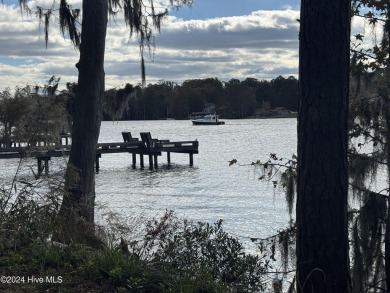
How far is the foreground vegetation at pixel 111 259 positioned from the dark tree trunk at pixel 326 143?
0.76 metres

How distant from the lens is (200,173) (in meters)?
40.8

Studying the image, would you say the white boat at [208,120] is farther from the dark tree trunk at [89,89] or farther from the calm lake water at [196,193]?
the dark tree trunk at [89,89]

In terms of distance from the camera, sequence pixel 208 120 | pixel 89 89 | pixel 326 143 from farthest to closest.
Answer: pixel 208 120 < pixel 89 89 < pixel 326 143

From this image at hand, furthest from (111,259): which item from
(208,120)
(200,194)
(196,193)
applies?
(208,120)

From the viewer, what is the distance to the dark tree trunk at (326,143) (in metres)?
5.32

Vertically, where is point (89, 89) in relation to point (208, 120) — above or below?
above

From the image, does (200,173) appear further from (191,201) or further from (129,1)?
(129,1)

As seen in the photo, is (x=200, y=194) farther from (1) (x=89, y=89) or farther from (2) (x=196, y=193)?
(1) (x=89, y=89)

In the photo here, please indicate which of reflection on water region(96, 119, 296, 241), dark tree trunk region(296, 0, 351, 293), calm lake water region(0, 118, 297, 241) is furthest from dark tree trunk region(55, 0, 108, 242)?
dark tree trunk region(296, 0, 351, 293)

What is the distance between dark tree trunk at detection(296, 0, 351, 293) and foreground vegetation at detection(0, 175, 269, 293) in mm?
760

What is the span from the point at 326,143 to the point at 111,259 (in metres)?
2.09

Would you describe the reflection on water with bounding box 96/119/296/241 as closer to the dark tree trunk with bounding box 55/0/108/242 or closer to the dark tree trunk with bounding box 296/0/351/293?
the dark tree trunk with bounding box 55/0/108/242

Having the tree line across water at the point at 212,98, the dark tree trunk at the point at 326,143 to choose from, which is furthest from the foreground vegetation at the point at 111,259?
the tree line across water at the point at 212,98

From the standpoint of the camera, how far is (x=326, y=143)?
5.32 metres
